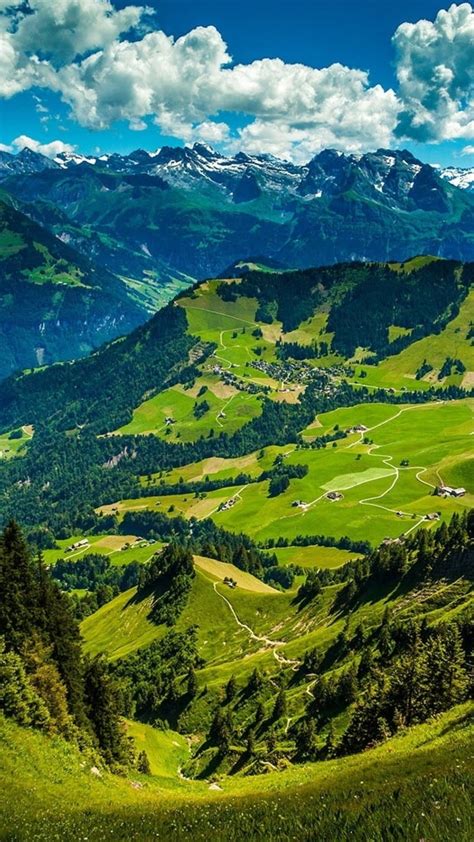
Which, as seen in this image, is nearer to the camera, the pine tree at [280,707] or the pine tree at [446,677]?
the pine tree at [446,677]

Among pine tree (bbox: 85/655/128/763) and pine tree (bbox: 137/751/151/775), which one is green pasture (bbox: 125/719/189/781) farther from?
pine tree (bbox: 85/655/128/763)

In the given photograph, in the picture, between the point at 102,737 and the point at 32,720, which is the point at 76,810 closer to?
the point at 32,720

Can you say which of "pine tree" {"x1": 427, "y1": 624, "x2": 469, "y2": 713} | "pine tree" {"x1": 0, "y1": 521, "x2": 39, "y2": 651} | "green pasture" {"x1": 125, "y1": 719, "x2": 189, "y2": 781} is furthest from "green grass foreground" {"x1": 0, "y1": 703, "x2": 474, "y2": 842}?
"green pasture" {"x1": 125, "y1": 719, "x2": 189, "y2": 781}

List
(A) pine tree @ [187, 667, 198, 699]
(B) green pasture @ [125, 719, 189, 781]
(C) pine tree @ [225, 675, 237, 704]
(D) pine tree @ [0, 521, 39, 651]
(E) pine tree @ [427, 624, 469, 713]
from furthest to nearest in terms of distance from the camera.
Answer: (A) pine tree @ [187, 667, 198, 699]
(C) pine tree @ [225, 675, 237, 704]
(B) green pasture @ [125, 719, 189, 781]
(E) pine tree @ [427, 624, 469, 713]
(D) pine tree @ [0, 521, 39, 651]

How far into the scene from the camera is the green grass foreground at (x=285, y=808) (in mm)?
14469

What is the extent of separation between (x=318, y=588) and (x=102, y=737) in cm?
11739

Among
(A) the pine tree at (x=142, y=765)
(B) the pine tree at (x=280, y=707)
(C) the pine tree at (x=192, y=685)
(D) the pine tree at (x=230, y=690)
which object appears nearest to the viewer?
(A) the pine tree at (x=142, y=765)

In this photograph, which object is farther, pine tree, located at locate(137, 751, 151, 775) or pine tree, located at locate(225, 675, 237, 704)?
pine tree, located at locate(225, 675, 237, 704)

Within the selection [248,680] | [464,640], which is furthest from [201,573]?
[464,640]

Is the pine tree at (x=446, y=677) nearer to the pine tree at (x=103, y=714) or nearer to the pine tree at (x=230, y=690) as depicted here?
the pine tree at (x=103, y=714)

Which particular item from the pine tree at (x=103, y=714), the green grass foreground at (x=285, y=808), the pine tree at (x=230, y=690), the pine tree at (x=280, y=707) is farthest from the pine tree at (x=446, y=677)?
the pine tree at (x=230, y=690)

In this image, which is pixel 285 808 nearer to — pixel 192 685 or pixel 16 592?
pixel 16 592

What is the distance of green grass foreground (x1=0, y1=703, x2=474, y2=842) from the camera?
14.5 m

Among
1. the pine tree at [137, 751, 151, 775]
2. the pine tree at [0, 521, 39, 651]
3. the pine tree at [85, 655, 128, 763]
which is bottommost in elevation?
the pine tree at [137, 751, 151, 775]
